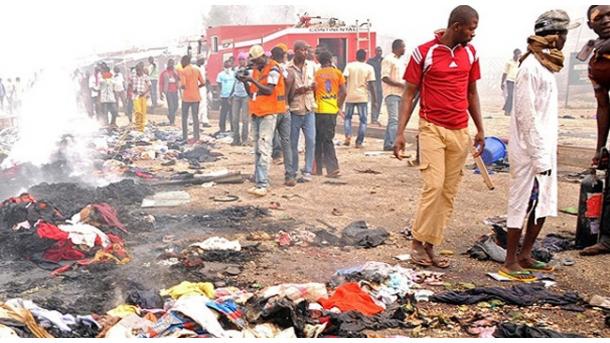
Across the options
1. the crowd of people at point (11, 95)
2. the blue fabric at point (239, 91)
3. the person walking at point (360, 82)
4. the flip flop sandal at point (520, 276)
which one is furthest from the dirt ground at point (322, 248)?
the crowd of people at point (11, 95)

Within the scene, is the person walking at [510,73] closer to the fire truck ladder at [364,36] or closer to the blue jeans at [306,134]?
the fire truck ladder at [364,36]

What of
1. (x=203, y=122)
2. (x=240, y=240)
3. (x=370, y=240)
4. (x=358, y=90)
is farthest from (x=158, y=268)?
(x=203, y=122)

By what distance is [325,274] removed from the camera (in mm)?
4973

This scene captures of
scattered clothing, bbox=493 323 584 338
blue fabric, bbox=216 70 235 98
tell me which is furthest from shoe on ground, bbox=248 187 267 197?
blue fabric, bbox=216 70 235 98

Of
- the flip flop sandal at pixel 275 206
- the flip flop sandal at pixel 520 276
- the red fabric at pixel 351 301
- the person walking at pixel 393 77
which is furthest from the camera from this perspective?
the person walking at pixel 393 77

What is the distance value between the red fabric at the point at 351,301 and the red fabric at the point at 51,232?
2.60m

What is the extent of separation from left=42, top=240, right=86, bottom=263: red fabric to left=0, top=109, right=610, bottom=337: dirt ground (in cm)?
22

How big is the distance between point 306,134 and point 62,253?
4385mm

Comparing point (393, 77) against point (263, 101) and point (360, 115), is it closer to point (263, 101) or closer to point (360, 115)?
point (360, 115)

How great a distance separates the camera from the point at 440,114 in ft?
16.3

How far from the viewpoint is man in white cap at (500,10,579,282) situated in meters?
4.61

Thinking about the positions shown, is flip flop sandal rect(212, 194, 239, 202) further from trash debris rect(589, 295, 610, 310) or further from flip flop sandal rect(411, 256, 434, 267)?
trash debris rect(589, 295, 610, 310)

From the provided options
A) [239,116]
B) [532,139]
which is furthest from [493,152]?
[239,116]

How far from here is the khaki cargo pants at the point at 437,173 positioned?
16.3 feet
